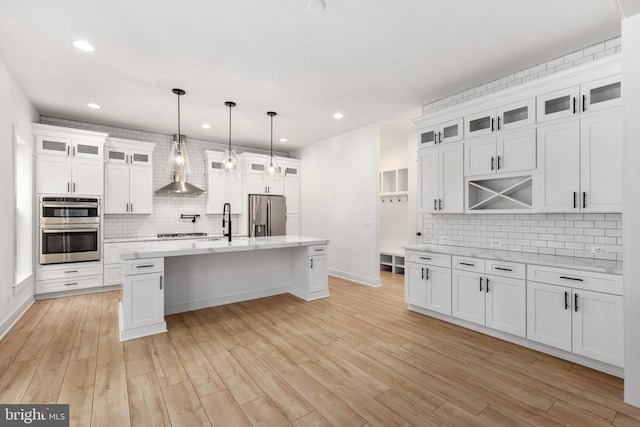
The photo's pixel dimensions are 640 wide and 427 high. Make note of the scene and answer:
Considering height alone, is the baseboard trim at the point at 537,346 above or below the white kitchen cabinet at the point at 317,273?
below

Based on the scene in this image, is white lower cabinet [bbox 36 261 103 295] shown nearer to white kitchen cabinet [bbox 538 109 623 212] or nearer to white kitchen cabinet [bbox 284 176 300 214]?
white kitchen cabinet [bbox 284 176 300 214]

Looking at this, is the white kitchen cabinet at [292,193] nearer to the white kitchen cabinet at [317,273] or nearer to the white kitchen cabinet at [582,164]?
the white kitchen cabinet at [317,273]

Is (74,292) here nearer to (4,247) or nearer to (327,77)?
(4,247)

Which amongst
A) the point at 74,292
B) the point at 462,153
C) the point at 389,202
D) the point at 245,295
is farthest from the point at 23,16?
the point at 389,202

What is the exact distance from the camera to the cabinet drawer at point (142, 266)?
10.6 feet

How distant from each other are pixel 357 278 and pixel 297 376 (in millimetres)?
3525

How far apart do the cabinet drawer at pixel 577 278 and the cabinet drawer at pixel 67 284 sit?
628cm

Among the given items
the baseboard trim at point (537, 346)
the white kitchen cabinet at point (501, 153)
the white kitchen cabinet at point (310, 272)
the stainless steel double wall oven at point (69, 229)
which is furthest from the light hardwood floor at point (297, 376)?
the white kitchen cabinet at point (501, 153)

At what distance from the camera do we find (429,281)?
3.88 meters

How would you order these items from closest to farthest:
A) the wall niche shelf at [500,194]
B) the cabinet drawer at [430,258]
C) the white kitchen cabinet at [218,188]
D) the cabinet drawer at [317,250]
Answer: the wall niche shelf at [500,194] → the cabinet drawer at [430,258] → the cabinet drawer at [317,250] → the white kitchen cabinet at [218,188]

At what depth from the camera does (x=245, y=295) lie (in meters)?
4.66

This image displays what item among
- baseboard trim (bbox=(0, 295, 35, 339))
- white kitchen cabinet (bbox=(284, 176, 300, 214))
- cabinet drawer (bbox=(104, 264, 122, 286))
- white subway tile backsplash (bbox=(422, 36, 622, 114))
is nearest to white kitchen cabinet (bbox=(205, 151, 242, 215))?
white kitchen cabinet (bbox=(284, 176, 300, 214))

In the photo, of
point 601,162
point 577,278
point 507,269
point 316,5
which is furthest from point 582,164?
point 316,5

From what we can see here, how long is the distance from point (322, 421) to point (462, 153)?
3.34m
